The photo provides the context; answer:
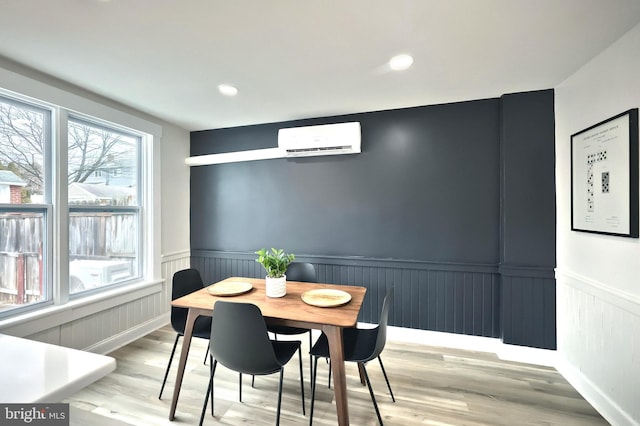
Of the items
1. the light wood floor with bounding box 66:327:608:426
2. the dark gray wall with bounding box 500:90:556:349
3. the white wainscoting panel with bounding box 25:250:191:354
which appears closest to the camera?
the light wood floor with bounding box 66:327:608:426

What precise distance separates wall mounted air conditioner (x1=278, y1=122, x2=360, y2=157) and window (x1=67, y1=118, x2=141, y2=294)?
5.55ft

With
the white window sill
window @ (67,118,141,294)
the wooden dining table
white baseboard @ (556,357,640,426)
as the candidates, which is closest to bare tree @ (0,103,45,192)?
window @ (67,118,141,294)

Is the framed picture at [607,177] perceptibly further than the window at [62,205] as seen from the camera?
No

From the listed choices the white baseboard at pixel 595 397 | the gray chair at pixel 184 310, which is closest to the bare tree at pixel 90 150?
the gray chair at pixel 184 310

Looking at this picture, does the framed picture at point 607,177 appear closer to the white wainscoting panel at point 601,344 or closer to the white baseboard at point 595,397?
the white wainscoting panel at point 601,344

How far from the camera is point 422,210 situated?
287cm

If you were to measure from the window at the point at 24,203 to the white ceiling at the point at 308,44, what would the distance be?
0.42 m

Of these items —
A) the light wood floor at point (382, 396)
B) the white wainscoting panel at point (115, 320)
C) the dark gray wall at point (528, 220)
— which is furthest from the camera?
the dark gray wall at point (528, 220)

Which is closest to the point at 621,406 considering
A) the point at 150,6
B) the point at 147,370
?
the point at 147,370

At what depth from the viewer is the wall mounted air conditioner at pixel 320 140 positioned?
114 inches

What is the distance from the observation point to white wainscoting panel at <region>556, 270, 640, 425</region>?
1665 millimetres

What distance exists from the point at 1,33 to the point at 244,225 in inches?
94.6

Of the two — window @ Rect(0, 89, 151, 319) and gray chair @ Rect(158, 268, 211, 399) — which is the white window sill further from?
gray chair @ Rect(158, 268, 211, 399)

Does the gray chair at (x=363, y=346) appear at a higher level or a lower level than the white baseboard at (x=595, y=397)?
higher
